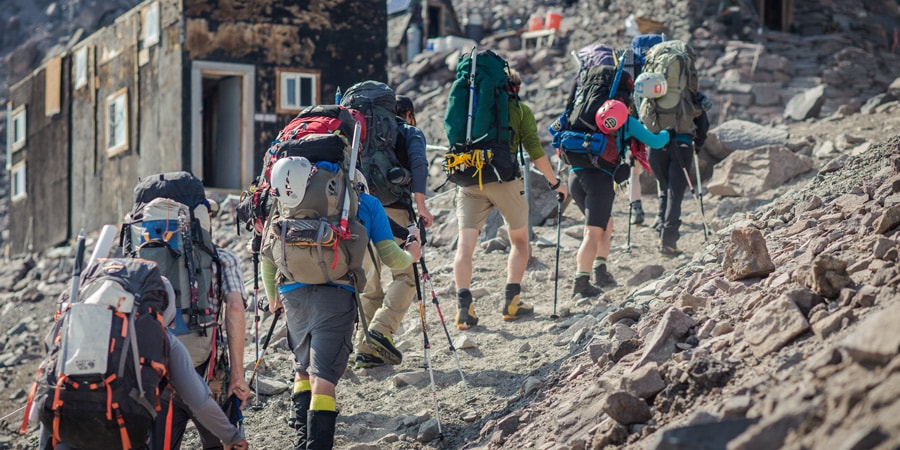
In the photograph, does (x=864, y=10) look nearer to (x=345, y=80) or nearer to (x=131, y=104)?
(x=345, y=80)

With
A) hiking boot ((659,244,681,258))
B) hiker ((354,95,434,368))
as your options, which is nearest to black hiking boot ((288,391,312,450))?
hiker ((354,95,434,368))

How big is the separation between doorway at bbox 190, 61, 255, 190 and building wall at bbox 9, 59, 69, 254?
5003 millimetres

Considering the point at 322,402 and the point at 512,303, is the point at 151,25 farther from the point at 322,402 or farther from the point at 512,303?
the point at 322,402

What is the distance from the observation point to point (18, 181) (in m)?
26.2

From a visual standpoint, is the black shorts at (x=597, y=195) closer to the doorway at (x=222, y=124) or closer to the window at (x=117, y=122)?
the doorway at (x=222, y=124)

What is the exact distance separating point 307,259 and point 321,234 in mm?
158

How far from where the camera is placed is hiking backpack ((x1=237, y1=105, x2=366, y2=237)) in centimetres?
572

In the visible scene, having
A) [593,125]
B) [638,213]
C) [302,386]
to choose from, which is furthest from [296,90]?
[302,386]

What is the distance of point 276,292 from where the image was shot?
6.07 m

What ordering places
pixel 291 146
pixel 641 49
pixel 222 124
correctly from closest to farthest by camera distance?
pixel 291 146 < pixel 641 49 < pixel 222 124

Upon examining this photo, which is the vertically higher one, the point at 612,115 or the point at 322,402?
the point at 612,115

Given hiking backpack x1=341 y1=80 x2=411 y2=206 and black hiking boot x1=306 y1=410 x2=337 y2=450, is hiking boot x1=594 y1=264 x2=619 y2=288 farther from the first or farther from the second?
black hiking boot x1=306 y1=410 x2=337 y2=450

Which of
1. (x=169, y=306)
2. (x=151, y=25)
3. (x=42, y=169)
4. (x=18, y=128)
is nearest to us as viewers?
(x=169, y=306)

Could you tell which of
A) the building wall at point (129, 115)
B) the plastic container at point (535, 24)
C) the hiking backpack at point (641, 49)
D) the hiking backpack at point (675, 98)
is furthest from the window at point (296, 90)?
the plastic container at point (535, 24)
